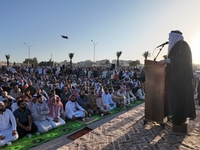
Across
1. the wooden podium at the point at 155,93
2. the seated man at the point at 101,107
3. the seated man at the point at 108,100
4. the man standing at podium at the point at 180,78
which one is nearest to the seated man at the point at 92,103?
the seated man at the point at 101,107

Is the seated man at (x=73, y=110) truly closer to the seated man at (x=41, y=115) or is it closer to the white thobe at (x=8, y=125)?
the seated man at (x=41, y=115)

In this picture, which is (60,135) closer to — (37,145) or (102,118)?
(37,145)

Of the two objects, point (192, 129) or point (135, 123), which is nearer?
point (192, 129)

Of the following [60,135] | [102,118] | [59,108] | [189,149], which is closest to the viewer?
[189,149]

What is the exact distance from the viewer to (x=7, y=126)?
13.4 ft

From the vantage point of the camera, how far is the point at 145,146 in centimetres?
265

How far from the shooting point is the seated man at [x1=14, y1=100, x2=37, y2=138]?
167 inches

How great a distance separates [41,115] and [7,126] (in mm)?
969

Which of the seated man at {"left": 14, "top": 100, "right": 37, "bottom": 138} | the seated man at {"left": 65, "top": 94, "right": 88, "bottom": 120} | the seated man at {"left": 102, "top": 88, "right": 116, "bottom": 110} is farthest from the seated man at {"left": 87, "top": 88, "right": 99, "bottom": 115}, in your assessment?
the seated man at {"left": 14, "top": 100, "right": 37, "bottom": 138}

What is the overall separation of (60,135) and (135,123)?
74.4 inches

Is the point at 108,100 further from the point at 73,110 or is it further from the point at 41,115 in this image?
the point at 41,115

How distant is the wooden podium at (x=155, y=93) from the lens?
3.18 m

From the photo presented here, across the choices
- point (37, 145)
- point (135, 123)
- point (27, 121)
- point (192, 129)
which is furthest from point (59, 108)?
point (192, 129)

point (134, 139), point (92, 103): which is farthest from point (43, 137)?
point (92, 103)
